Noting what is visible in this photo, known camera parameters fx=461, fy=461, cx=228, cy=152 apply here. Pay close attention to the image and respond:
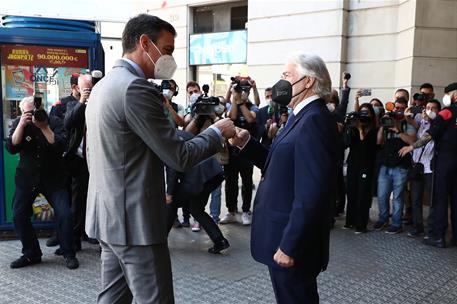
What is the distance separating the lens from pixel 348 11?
10.4 metres

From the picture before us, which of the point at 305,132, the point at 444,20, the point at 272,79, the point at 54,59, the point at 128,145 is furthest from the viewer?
the point at 272,79

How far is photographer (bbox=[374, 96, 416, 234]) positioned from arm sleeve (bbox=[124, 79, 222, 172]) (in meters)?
4.58

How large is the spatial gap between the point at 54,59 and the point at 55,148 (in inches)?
56.2

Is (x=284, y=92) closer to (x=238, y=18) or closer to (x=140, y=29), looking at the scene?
(x=140, y=29)

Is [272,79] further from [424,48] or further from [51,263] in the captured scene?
[51,263]

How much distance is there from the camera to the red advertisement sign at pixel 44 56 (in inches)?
221

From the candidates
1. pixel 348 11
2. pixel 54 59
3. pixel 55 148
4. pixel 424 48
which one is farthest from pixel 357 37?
pixel 55 148

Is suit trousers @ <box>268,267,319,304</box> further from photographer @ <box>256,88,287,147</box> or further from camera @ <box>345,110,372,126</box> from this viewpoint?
photographer @ <box>256,88,287,147</box>

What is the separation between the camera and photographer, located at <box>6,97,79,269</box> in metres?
4.82

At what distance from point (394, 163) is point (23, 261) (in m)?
4.77

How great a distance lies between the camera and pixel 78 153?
5242 millimetres

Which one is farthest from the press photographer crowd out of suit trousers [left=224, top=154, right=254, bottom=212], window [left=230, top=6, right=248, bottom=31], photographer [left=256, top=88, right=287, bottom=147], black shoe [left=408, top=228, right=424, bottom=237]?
window [left=230, top=6, right=248, bottom=31]

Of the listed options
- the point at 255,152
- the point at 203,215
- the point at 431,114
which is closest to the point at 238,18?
the point at 431,114

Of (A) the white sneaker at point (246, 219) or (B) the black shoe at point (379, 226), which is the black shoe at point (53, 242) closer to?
(A) the white sneaker at point (246, 219)
